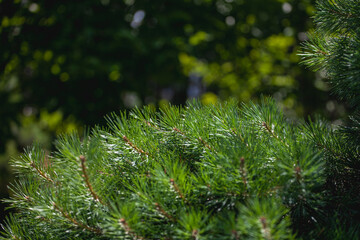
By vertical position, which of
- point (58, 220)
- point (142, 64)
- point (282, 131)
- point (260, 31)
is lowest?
point (58, 220)

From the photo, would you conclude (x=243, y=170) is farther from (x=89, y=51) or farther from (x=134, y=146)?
(x=89, y=51)

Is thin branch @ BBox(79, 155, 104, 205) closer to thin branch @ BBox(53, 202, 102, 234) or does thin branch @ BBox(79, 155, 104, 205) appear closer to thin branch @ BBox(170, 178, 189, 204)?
thin branch @ BBox(53, 202, 102, 234)

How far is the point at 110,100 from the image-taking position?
4633 mm

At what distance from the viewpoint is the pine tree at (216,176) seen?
94 centimetres

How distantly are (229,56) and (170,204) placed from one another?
5690mm

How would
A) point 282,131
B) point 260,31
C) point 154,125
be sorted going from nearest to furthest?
point 282,131
point 154,125
point 260,31

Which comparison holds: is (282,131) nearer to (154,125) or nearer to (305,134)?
(305,134)

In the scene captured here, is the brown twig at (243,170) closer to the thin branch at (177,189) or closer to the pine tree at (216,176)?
the pine tree at (216,176)

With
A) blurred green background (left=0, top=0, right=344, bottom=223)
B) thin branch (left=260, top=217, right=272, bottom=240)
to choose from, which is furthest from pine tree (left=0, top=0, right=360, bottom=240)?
blurred green background (left=0, top=0, right=344, bottom=223)

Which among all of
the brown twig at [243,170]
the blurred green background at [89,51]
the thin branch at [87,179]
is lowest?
the thin branch at [87,179]

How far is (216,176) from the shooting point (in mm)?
1000

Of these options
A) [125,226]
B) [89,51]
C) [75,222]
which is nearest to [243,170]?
Answer: [125,226]

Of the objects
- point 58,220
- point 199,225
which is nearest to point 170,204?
point 199,225

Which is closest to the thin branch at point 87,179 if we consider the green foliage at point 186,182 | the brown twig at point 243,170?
the green foliage at point 186,182
